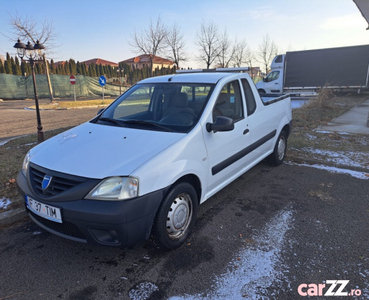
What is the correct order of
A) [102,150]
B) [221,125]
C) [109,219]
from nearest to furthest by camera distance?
[109,219] < [102,150] < [221,125]

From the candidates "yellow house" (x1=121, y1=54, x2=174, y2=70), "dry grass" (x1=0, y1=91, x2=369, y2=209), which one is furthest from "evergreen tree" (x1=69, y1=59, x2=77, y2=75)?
"dry grass" (x1=0, y1=91, x2=369, y2=209)

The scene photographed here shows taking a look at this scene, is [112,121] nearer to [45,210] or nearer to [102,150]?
[102,150]

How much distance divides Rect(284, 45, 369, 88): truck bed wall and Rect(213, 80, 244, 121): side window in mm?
17224

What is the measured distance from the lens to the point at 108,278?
249cm

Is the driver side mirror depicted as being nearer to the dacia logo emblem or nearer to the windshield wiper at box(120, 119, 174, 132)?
the windshield wiper at box(120, 119, 174, 132)

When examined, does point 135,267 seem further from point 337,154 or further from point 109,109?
point 337,154

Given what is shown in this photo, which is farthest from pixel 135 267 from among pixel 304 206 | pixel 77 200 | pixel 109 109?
pixel 304 206

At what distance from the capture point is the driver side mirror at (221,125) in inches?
120

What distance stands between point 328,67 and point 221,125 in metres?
20.2

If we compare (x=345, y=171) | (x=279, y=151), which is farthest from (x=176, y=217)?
(x=345, y=171)

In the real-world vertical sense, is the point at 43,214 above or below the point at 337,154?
above

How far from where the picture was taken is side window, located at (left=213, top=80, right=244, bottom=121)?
3.53 meters

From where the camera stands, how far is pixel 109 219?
226cm

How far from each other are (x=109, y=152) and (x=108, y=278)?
114 cm
